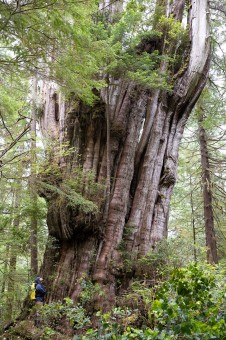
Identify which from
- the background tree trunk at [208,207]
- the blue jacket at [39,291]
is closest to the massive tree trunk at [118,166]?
the blue jacket at [39,291]

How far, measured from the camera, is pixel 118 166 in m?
7.41

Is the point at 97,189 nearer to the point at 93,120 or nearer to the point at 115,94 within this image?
the point at 93,120

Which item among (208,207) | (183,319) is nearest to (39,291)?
(183,319)

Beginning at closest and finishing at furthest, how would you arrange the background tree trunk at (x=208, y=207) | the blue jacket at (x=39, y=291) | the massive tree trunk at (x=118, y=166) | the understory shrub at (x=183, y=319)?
the understory shrub at (x=183, y=319), the blue jacket at (x=39, y=291), the massive tree trunk at (x=118, y=166), the background tree trunk at (x=208, y=207)

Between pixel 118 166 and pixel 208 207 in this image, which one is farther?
pixel 208 207

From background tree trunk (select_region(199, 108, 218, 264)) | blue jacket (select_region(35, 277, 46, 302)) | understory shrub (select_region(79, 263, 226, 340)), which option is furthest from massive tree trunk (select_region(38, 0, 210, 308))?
understory shrub (select_region(79, 263, 226, 340))

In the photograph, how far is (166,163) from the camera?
25.5ft

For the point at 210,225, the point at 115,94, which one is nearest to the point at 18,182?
the point at 115,94

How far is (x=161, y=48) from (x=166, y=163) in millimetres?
3349

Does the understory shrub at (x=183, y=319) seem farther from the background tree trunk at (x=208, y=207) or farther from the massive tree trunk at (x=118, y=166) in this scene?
the background tree trunk at (x=208, y=207)

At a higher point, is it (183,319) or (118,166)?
(118,166)

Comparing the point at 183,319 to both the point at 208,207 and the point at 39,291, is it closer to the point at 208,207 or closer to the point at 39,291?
the point at 39,291

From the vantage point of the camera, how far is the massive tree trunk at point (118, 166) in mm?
6344

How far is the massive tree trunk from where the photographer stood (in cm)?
634
